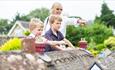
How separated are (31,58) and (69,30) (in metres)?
26.3

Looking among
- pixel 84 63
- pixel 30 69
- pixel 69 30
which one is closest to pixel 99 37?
pixel 69 30

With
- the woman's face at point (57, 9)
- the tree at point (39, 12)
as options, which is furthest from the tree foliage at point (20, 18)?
the woman's face at point (57, 9)

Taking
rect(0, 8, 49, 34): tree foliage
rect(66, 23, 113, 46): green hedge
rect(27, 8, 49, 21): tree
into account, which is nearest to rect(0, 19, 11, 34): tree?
rect(0, 8, 49, 34): tree foliage

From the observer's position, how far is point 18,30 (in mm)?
60656

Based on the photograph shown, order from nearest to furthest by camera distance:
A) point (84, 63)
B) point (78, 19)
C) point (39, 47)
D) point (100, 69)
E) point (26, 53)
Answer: point (26, 53), point (39, 47), point (100, 69), point (84, 63), point (78, 19)

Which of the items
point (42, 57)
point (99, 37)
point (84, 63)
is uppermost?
point (42, 57)

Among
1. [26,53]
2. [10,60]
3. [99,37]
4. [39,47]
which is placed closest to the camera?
[10,60]

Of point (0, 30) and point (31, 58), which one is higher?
point (31, 58)

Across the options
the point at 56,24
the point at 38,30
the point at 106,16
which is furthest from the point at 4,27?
the point at 56,24

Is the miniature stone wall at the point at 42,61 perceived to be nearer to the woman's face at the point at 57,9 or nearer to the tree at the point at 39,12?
the woman's face at the point at 57,9

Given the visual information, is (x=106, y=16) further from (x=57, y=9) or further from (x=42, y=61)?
(x=42, y=61)

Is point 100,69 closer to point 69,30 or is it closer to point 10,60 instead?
point 10,60

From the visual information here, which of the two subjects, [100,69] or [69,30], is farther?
[69,30]

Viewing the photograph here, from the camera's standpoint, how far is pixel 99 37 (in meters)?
31.5
